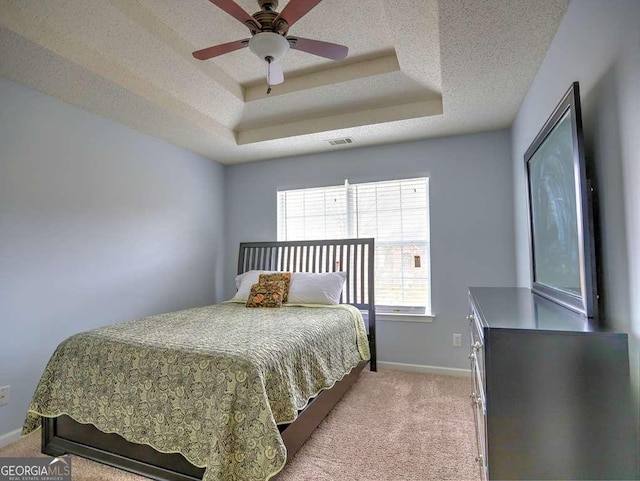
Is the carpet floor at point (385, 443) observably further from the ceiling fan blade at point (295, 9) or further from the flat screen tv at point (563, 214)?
the ceiling fan blade at point (295, 9)

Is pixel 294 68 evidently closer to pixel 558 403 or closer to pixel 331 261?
pixel 331 261

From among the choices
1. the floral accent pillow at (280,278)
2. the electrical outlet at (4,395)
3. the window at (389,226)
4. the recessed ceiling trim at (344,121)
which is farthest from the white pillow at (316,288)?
the electrical outlet at (4,395)

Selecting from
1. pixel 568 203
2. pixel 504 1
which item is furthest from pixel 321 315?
pixel 504 1

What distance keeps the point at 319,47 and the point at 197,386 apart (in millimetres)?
1889

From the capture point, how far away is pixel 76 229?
2668 millimetres

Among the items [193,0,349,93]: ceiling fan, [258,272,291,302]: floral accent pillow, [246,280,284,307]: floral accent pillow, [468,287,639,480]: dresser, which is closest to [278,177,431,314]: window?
[258,272,291,302]: floral accent pillow

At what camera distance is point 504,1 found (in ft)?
5.26

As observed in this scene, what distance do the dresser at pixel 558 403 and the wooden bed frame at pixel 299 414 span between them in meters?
1.09

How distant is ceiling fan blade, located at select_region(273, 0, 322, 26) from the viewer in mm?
1571

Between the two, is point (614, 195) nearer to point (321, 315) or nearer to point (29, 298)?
point (321, 315)

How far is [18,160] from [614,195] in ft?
11.0

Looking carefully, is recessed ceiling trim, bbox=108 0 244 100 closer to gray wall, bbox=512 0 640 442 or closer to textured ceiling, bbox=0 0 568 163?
textured ceiling, bbox=0 0 568 163

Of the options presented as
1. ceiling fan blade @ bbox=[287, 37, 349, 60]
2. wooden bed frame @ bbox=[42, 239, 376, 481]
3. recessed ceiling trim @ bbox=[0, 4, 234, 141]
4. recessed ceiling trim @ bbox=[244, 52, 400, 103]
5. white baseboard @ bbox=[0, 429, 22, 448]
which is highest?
recessed ceiling trim @ bbox=[244, 52, 400, 103]

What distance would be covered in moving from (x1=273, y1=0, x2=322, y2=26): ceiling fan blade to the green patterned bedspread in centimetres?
168
